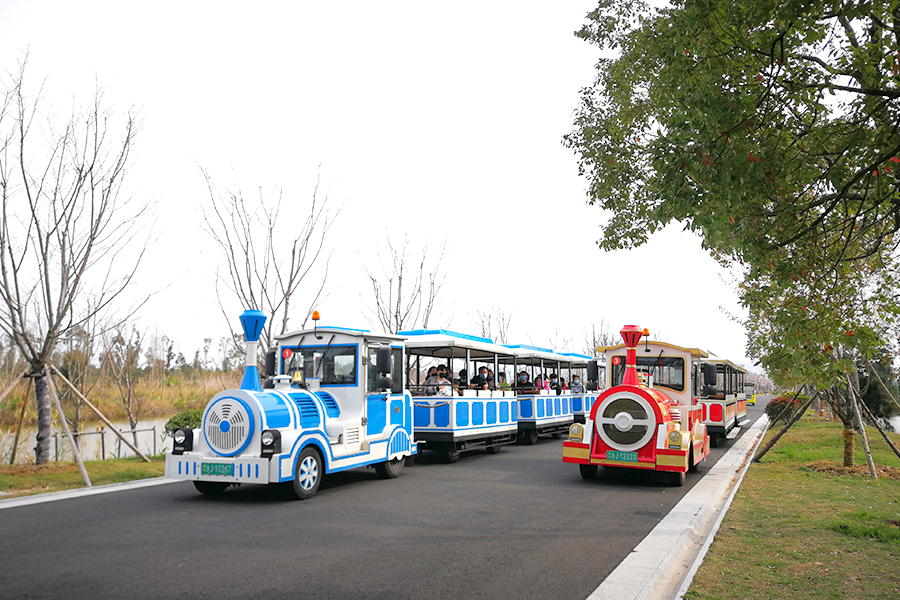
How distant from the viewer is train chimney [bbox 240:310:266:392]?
9.67 meters

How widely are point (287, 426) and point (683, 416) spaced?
8.21 m

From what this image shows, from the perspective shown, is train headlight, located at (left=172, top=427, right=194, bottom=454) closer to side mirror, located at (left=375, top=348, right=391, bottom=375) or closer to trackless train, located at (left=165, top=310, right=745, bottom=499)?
trackless train, located at (left=165, top=310, right=745, bottom=499)

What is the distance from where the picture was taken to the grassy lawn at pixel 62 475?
10.2 metres

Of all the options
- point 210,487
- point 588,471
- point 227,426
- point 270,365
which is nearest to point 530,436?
point 588,471

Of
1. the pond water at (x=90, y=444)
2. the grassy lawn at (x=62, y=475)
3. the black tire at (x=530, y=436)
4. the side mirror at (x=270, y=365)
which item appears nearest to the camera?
the grassy lawn at (x=62, y=475)

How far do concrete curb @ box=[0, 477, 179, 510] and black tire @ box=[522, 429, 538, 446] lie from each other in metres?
10.4

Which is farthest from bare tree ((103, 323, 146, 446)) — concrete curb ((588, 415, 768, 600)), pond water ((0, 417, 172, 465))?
concrete curb ((588, 415, 768, 600))

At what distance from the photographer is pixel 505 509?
29.2 feet

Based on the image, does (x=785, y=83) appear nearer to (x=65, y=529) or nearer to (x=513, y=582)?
(x=513, y=582)

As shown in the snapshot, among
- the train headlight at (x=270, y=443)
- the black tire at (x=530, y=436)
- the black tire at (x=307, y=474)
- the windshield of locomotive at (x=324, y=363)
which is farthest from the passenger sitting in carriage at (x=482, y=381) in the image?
the train headlight at (x=270, y=443)

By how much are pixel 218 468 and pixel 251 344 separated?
1759 mm

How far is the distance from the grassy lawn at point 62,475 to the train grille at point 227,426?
2784mm

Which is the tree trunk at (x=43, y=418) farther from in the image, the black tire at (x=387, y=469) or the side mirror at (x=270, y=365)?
the black tire at (x=387, y=469)

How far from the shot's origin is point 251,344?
9.78 metres
